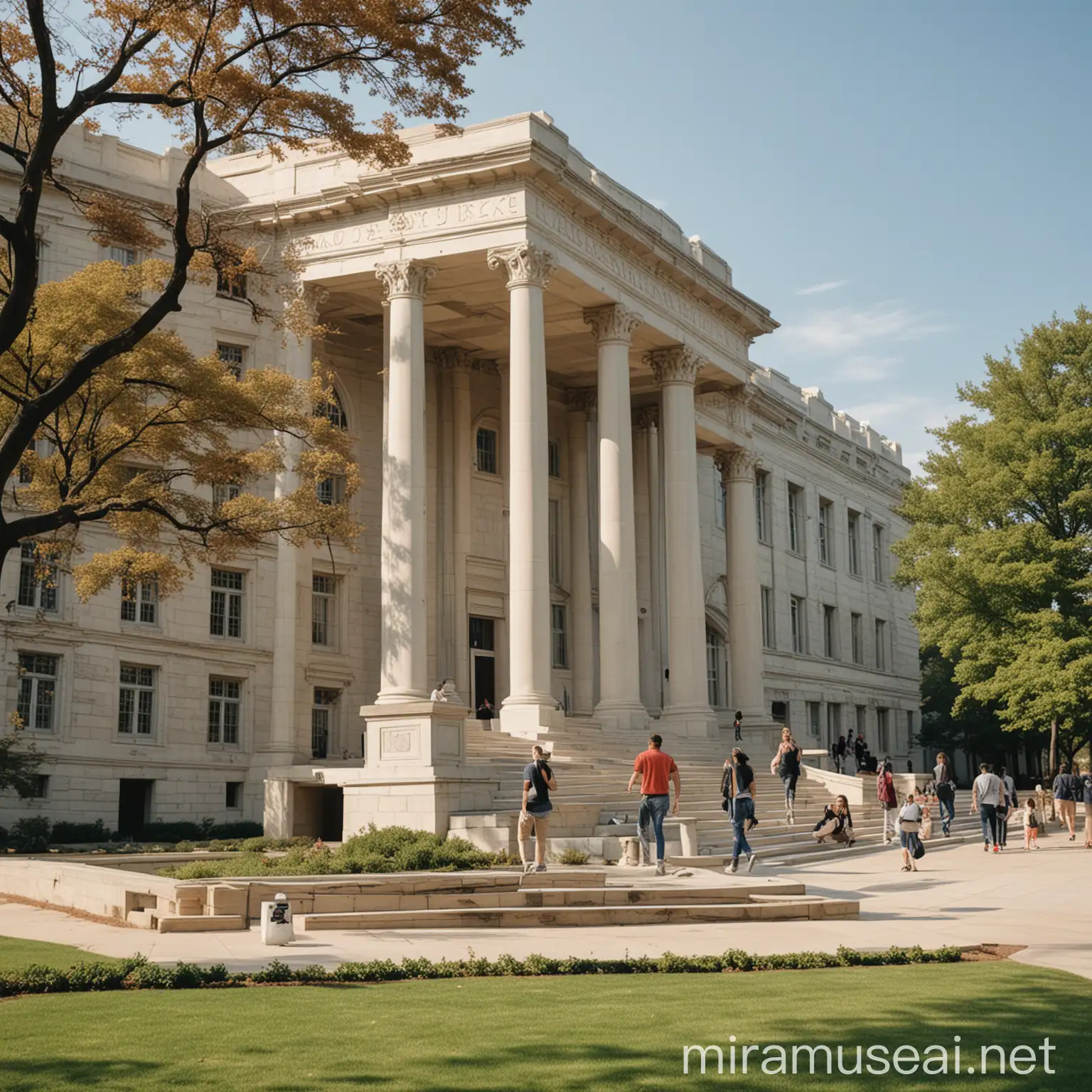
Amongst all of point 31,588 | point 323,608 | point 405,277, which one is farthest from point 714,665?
point 31,588

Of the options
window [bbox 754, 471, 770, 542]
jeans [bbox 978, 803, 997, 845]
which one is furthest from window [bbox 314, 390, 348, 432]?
window [bbox 754, 471, 770, 542]

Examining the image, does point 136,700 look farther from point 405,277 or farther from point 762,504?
point 762,504

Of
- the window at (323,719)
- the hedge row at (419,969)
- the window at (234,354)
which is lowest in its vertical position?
the hedge row at (419,969)

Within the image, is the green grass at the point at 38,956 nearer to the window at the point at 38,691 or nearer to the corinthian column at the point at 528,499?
the window at the point at 38,691

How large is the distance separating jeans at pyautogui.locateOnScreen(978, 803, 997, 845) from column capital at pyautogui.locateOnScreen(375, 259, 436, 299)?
1976cm

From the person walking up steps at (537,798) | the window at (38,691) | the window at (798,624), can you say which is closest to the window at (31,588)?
the window at (38,691)

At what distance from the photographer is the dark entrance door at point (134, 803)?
34.9 meters

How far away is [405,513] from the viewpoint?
34.9 metres

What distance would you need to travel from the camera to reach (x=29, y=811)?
106 feet

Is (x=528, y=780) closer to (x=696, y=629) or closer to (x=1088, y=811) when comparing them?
(x=1088, y=811)

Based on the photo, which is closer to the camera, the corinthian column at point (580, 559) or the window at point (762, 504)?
the corinthian column at point (580, 559)

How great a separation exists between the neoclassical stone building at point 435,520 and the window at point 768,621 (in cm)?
1290

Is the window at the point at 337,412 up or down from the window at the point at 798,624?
up

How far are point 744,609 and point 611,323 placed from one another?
13.7 metres
